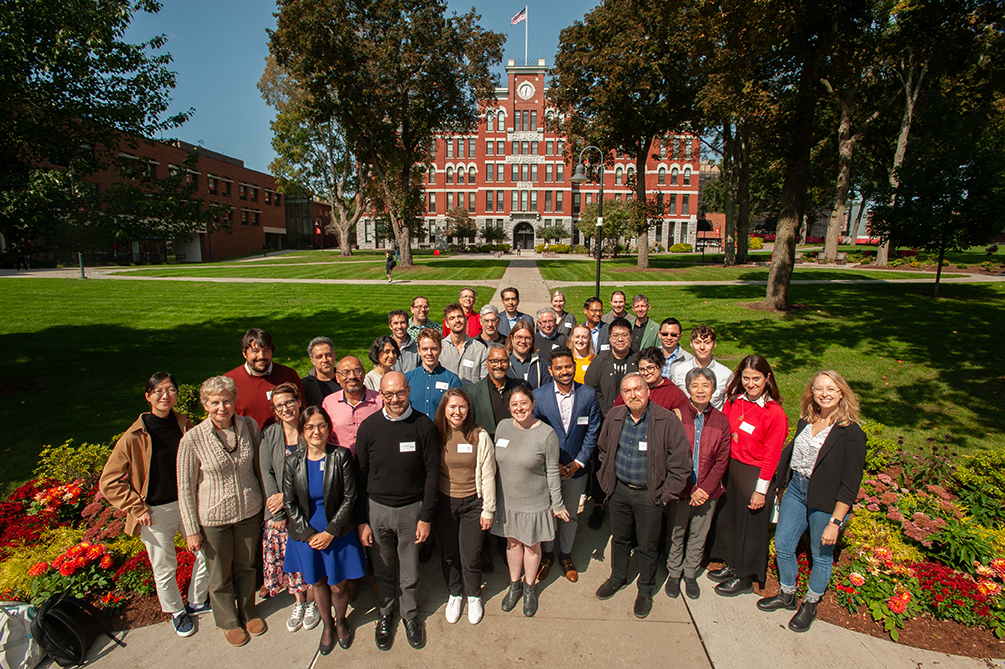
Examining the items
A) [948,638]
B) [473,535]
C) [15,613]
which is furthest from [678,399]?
[15,613]

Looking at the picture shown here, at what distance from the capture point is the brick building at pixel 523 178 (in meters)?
60.3

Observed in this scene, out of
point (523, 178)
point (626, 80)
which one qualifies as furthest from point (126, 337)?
point (523, 178)

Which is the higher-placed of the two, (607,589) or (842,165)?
(842,165)

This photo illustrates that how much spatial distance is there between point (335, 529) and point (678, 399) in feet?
9.72

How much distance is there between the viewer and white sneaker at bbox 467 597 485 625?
3.81m

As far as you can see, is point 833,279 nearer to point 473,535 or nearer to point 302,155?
point 473,535

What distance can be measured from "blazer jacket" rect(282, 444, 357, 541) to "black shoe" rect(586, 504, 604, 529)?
270cm

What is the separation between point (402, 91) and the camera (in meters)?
27.4

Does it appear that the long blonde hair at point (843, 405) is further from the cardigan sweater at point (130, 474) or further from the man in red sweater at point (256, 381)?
the cardigan sweater at point (130, 474)

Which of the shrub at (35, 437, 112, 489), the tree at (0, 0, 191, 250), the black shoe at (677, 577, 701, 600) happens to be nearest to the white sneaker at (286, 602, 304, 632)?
the shrub at (35, 437, 112, 489)

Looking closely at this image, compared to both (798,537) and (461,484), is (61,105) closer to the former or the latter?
(461,484)

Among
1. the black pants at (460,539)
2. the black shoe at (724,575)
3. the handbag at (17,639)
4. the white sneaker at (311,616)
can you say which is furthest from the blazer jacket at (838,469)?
the handbag at (17,639)

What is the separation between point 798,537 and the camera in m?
3.83

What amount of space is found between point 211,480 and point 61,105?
617 cm
